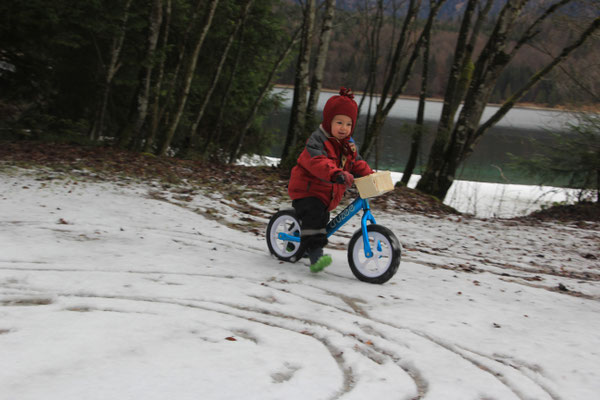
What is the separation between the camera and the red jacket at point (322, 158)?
4852 mm

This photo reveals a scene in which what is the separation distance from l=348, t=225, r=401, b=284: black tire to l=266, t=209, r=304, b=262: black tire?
606 millimetres

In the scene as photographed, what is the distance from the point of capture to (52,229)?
217 inches

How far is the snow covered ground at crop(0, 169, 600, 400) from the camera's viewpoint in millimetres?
2627

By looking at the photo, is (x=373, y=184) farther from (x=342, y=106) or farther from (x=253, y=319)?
(x=253, y=319)

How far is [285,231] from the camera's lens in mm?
5480

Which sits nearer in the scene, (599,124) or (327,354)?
(327,354)

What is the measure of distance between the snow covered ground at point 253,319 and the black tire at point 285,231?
0.52 ft

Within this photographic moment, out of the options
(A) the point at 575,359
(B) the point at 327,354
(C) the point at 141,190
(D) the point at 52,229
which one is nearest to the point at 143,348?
(B) the point at 327,354

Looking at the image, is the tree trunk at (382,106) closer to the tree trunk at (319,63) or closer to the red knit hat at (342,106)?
the tree trunk at (319,63)

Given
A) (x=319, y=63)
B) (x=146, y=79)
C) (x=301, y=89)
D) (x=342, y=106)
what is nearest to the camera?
(x=342, y=106)

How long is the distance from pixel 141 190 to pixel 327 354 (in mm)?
5996

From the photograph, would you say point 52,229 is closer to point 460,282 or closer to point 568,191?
point 460,282

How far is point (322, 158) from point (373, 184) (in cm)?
54

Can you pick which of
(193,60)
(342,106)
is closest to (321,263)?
(342,106)
